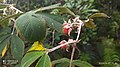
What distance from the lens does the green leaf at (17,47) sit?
0.61 m

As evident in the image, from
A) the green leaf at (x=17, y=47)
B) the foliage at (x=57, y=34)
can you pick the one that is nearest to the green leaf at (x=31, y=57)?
the foliage at (x=57, y=34)

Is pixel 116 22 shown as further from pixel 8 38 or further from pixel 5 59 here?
pixel 8 38

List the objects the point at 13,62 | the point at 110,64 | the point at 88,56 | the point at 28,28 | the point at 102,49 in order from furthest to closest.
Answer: the point at 102,49
the point at 88,56
the point at 110,64
the point at 13,62
the point at 28,28

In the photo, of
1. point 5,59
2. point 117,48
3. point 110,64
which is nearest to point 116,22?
point 117,48

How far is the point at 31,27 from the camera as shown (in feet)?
1.65

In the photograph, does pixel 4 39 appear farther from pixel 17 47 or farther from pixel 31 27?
pixel 31 27

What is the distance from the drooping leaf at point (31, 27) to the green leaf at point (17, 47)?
4.0 inches

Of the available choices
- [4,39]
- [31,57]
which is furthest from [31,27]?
[4,39]

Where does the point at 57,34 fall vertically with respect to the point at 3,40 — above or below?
below

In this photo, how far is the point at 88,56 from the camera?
181cm

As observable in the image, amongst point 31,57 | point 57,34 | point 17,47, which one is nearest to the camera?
point 31,57

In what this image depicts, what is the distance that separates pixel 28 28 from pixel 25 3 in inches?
66.9

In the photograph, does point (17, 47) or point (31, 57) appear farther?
point (17, 47)

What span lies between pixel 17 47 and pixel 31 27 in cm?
13
